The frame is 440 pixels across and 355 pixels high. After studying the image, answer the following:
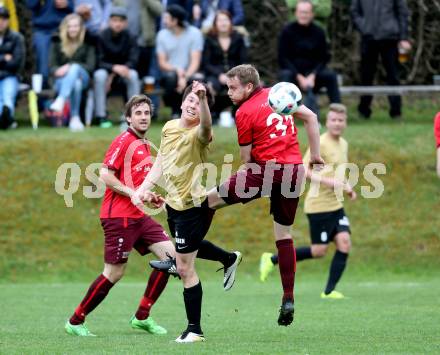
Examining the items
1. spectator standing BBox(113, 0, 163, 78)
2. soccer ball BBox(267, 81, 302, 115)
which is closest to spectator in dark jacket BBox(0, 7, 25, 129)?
spectator standing BBox(113, 0, 163, 78)

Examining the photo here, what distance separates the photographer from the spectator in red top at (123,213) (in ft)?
31.0

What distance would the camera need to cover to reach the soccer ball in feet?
27.7

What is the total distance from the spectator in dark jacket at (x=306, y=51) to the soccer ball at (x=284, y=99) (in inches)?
394

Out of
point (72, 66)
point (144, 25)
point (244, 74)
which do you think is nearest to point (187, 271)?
point (244, 74)

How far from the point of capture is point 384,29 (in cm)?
1905

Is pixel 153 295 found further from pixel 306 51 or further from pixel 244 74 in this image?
pixel 306 51

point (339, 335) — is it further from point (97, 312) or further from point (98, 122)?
point (98, 122)

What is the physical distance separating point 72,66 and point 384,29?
17.6 feet

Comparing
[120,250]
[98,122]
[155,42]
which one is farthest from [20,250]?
[120,250]

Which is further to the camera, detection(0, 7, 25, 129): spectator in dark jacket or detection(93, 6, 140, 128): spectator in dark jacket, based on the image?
detection(93, 6, 140, 128): spectator in dark jacket

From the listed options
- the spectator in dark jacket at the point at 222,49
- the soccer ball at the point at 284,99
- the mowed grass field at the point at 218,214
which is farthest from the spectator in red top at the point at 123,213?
the spectator in dark jacket at the point at 222,49

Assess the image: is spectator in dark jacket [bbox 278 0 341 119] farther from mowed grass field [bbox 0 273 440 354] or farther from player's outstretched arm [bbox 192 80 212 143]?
player's outstretched arm [bbox 192 80 212 143]

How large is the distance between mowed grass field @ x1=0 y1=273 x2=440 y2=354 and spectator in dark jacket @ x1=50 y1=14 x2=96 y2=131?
13.1 ft

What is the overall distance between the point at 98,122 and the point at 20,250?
147 inches
